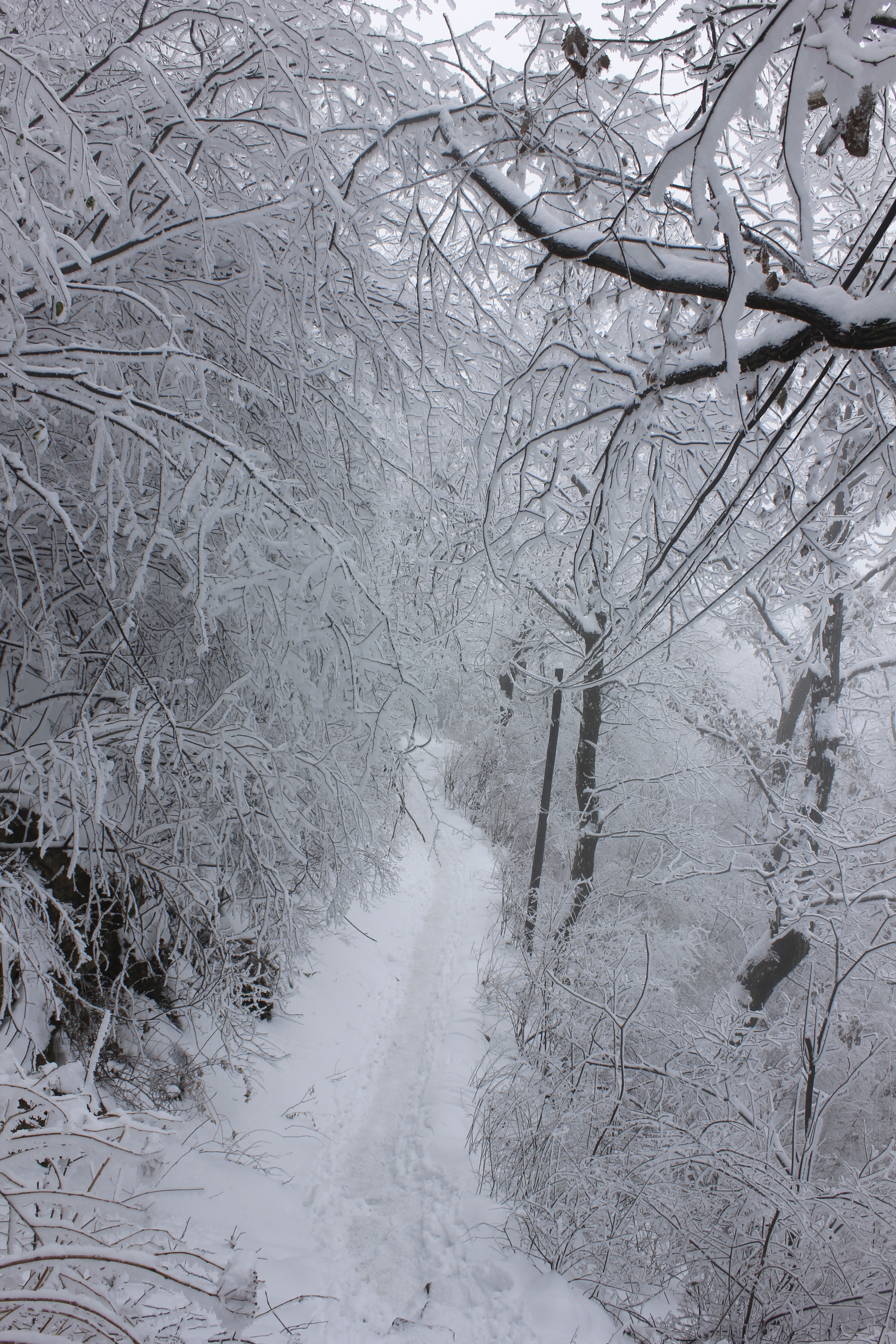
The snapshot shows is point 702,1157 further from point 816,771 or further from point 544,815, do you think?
point 544,815

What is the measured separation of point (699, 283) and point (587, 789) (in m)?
8.63

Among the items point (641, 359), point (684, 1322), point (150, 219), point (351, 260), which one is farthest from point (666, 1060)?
point (150, 219)

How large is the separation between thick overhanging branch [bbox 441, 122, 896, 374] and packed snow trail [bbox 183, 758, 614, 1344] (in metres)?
2.60

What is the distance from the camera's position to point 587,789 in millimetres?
9617

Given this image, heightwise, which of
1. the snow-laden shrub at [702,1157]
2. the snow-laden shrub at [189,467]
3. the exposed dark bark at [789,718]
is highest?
the exposed dark bark at [789,718]

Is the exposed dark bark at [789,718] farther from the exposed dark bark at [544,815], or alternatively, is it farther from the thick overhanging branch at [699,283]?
the thick overhanging branch at [699,283]

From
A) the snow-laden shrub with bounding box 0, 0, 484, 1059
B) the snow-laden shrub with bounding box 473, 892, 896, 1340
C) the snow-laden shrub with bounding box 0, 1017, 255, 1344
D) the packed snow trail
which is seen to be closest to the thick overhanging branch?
the snow-laden shrub with bounding box 0, 0, 484, 1059

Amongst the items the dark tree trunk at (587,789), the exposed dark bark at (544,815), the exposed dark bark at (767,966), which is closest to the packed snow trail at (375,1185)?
the exposed dark bark at (544,815)

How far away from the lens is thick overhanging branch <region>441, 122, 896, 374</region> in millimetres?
1438

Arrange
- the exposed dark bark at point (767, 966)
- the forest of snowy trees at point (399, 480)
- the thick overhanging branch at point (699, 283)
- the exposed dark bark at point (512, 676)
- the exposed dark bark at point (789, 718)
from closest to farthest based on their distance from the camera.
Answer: the thick overhanging branch at point (699, 283) < the forest of snowy trees at point (399, 480) < the exposed dark bark at point (767, 966) < the exposed dark bark at point (789, 718) < the exposed dark bark at point (512, 676)

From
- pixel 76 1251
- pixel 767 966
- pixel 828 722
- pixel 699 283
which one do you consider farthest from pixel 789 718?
A: pixel 76 1251

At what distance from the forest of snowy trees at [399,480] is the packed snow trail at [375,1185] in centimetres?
36

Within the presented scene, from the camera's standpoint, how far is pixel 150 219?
2516mm

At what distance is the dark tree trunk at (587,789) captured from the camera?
923cm
